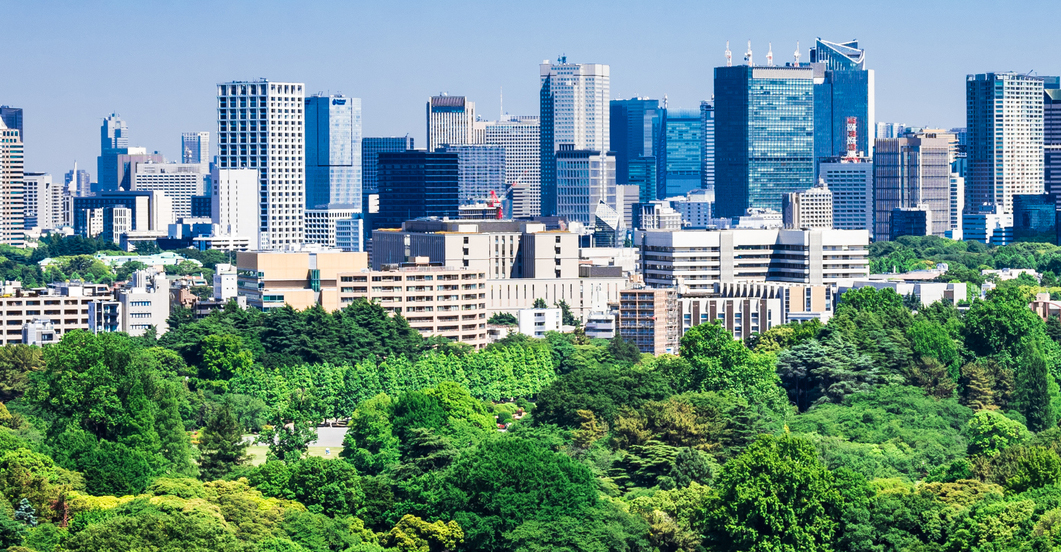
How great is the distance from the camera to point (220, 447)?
63438 mm

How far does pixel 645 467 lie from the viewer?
205 ft

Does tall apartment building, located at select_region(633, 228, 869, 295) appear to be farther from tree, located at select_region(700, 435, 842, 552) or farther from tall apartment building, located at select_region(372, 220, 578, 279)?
tree, located at select_region(700, 435, 842, 552)

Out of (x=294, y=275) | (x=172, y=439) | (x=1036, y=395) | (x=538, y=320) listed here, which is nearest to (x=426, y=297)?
(x=538, y=320)

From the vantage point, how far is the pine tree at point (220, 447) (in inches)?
2485

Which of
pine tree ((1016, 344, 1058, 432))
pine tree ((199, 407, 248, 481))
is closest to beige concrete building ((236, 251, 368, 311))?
pine tree ((1016, 344, 1058, 432))

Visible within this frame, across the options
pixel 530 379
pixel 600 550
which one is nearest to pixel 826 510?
pixel 600 550

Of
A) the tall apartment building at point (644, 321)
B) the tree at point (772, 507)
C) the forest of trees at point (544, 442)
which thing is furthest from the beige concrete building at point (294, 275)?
the tree at point (772, 507)

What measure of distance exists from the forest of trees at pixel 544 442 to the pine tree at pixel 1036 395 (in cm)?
15

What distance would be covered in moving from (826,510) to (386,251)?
98.4 m

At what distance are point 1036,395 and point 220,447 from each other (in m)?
37.1

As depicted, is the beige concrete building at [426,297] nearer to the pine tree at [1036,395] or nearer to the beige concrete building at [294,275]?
the beige concrete building at [294,275]

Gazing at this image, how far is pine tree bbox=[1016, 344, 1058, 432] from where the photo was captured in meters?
81.9

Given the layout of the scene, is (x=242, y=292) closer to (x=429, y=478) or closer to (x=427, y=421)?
(x=427, y=421)

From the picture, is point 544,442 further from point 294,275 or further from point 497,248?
point 497,248
